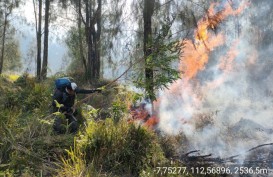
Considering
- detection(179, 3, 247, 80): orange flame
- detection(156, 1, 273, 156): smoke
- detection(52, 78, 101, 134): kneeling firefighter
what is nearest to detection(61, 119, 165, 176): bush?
detection(52, 78, 101, 134): kneeling firefighter

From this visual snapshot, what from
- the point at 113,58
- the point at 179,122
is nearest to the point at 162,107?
the point at 179,122

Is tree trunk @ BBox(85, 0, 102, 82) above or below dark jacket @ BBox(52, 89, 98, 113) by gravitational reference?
above

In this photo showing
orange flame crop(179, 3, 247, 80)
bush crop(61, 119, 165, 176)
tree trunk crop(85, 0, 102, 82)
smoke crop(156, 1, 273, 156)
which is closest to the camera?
bush crop(61, 119, 165, 176)

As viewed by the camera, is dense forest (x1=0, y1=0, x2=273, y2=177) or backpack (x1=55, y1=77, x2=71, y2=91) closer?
dense forest (x1=0, y1=0, x2=273, y2=177)

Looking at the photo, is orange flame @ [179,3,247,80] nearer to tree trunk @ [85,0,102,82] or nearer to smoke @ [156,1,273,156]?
smoke @ [156,1,273,156]

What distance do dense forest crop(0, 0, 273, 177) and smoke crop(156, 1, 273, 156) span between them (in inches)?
2.0

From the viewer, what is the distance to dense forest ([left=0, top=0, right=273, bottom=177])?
6.61m

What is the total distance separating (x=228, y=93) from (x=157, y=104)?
5.35 metres

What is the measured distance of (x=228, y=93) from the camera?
16.4 meters

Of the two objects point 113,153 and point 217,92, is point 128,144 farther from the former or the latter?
point 217,92

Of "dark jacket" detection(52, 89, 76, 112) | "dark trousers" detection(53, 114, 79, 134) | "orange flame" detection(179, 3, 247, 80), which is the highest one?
"orange flame" detection(179, 3, 247, 80)

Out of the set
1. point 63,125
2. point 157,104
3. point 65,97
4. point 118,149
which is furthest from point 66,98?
point 157,104

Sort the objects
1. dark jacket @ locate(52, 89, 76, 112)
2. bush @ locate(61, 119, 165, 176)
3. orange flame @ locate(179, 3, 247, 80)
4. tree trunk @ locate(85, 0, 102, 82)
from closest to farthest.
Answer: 1. bush @ locate(61, 119, 165, 176)
2. dark jacket @ locate(52, 89, 76, 112)
3. orange flame @ locate(179, 3, 247, 80)
4. tree trunk @ locate(85, 0, 102, 82)

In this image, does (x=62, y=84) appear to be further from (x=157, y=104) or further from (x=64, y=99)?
(x=157, y=104)
